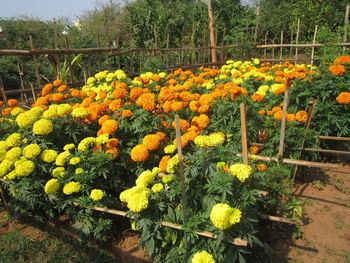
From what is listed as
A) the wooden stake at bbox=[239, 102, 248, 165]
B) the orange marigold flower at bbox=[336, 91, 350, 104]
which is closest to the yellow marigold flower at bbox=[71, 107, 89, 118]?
the wooden stake at bbox=[239, 102, 248, 165]

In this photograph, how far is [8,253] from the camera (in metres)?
2.49

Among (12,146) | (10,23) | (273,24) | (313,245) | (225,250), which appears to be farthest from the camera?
(273,24)

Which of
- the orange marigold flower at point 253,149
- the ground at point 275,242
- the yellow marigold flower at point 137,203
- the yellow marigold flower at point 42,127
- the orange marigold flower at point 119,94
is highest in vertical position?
the orange marigold flower at point 119,94

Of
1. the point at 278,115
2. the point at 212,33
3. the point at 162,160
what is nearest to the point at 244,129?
the point at 162,160

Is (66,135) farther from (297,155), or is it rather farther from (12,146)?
(297,155)

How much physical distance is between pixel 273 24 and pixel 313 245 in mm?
17547

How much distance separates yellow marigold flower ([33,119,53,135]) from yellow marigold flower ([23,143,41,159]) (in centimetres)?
14

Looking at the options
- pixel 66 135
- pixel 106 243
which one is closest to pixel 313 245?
pixel 106 243

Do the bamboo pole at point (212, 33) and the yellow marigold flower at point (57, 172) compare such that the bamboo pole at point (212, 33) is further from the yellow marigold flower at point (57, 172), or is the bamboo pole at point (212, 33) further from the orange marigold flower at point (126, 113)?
the yellow marigold flower at point (57, 172)

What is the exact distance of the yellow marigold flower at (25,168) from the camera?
240 cm

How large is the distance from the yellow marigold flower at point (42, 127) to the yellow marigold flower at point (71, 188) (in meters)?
0.65

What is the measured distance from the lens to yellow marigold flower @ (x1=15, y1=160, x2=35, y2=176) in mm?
2398

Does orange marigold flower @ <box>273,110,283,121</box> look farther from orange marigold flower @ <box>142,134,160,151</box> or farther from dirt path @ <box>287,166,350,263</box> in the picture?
orange marigold flower @ <box>142,134,160,151</box>

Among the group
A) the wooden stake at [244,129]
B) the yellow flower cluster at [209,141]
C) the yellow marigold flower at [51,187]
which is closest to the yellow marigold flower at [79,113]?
the yellow marigold flower at [51,187]
